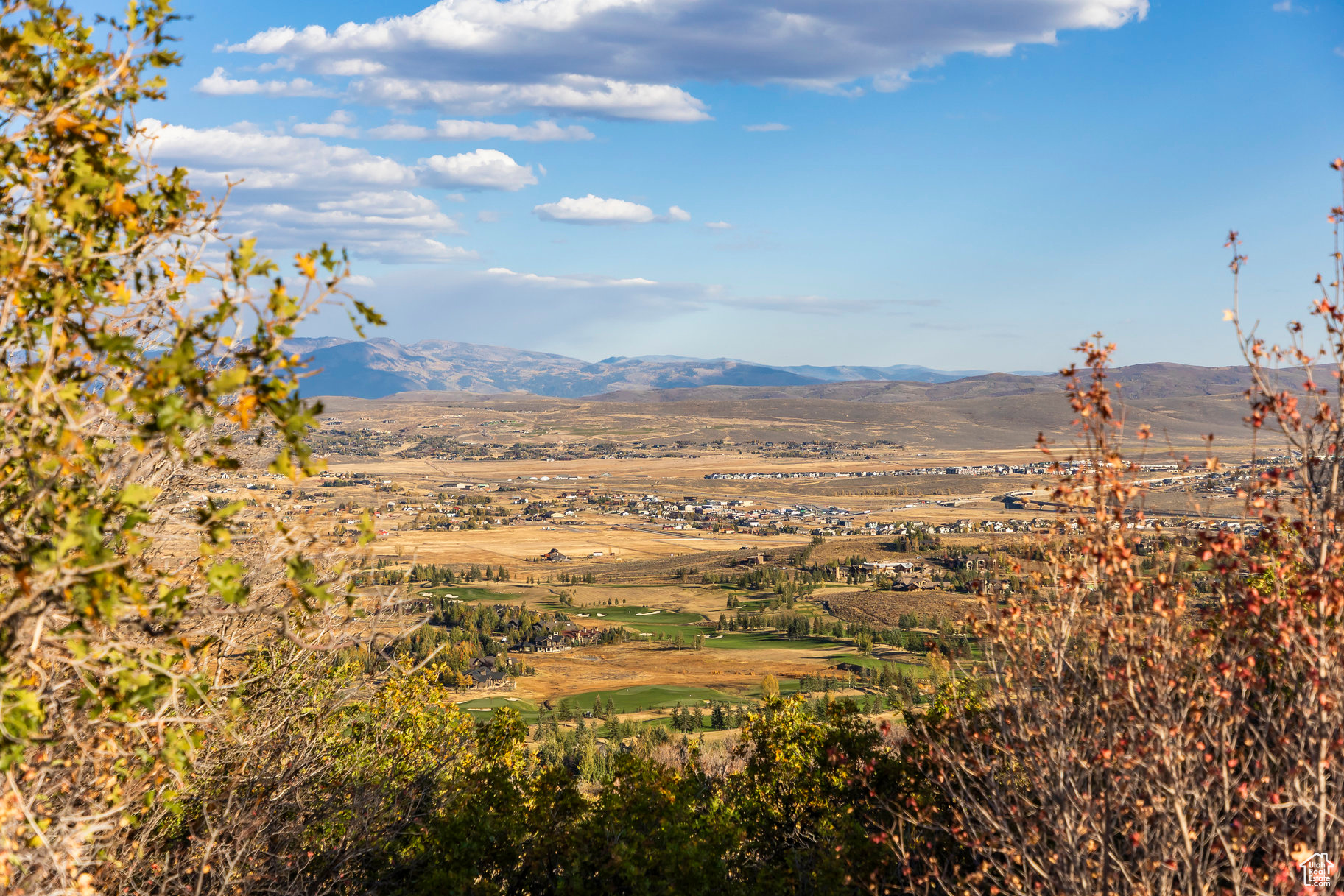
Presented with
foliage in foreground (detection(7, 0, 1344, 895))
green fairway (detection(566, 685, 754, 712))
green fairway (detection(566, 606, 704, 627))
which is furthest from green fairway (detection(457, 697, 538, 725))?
foliage in foreground (detection(7, 0, 1344, 895))

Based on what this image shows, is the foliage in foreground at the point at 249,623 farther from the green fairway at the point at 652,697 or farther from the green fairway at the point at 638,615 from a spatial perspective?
the green fairway at the point at 638,615

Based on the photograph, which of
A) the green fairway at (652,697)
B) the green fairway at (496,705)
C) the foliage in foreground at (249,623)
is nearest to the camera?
the foliage in foreground at (249,623)

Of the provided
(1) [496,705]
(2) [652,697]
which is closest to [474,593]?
(2) [652,697]

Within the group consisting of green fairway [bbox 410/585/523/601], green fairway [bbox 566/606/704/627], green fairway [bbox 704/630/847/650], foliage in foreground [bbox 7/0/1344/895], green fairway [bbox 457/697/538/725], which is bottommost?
green fairway [bbox 566/606/704/627]

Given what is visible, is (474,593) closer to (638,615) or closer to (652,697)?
(638,615)

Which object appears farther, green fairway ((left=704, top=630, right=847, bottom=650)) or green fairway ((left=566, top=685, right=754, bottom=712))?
green fairway ((left=704, top=630, right=847, bottom=650))

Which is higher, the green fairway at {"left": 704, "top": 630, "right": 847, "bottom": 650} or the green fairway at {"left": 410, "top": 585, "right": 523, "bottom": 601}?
the green fairway at {"left": 410, "top": 585, "right": 523, "bottom": 601}

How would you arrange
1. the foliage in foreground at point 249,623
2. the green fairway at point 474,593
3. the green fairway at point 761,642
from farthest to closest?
1. the green fairway at point 474,593
2. the green fairway at point 761,642
3. the foliage in foreground at point 249,623

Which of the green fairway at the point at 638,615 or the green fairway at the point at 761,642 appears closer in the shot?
the green fairway at the point at 761,642

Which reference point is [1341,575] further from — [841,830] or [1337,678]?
[841,830]

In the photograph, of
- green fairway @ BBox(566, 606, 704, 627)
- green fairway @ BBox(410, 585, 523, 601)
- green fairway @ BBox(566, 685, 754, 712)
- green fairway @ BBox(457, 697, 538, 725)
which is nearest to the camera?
green fairway @ BBox(457, 697, 538, 725)

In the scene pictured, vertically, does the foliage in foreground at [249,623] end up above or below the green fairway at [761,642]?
above

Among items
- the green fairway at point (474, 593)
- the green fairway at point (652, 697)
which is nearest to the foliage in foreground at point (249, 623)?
the green fairway at point (652, 697)

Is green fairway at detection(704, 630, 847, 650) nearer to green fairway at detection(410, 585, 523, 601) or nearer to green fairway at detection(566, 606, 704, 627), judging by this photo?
green fairway at detection(566, 606, 704, 627)
